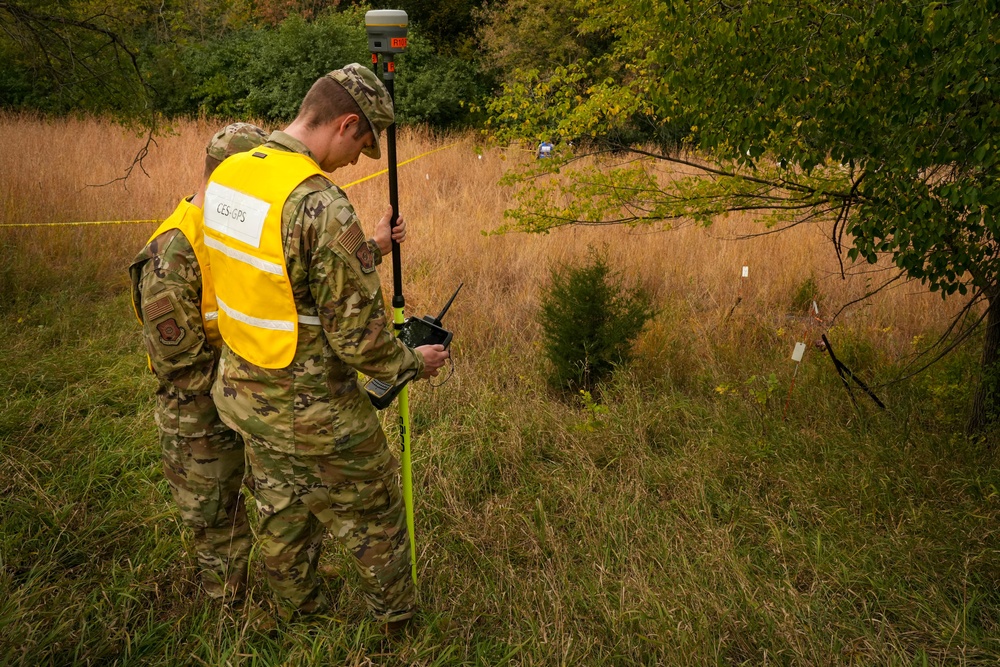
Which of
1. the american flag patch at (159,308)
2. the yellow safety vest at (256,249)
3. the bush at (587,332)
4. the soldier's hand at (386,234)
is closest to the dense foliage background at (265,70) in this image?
the bush at (587,332)

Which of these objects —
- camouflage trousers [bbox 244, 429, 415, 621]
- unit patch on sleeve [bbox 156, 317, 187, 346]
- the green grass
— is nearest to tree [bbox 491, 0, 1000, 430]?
the green grass

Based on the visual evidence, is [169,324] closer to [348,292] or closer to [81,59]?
[348,292]

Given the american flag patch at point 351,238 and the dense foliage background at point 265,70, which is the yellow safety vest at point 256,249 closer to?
the american flag patch at point 351,238

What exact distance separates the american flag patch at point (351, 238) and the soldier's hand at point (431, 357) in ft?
1.60

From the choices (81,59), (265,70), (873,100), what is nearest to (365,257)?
(873,100)

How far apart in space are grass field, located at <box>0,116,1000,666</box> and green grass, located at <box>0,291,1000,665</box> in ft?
0.04

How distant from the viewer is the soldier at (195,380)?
2.53 meters

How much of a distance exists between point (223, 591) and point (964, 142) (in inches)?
126

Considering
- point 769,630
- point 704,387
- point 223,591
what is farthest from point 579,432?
point 223,591

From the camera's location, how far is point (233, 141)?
2.64 meters

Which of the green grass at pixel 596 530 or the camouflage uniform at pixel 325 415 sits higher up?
the camouflage uniform at pixel 325 415

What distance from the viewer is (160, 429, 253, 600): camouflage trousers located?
8.93 ft

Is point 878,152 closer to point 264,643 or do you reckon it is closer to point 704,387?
point 704,387

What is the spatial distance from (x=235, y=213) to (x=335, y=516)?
3.37 ft
